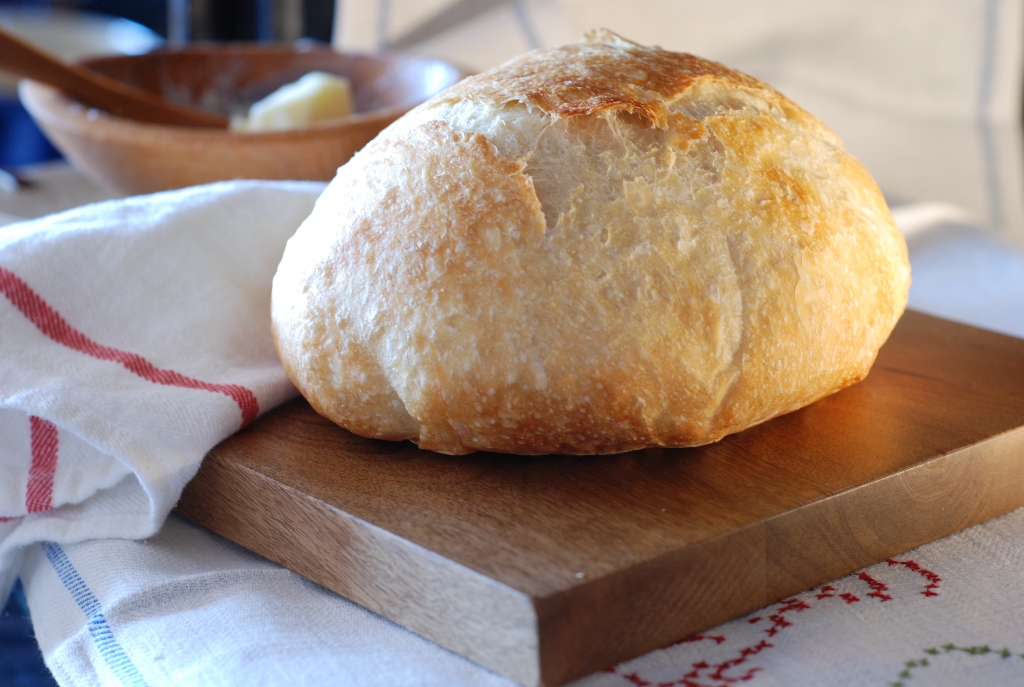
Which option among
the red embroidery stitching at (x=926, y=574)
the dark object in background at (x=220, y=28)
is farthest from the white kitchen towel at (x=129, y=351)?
the dark object in background at (x=220, y=28)

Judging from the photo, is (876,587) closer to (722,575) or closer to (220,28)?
(722,575)

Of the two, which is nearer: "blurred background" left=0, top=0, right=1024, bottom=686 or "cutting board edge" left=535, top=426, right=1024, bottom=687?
"cutting board edge" left=535, top=426, right=1024, bottom=687

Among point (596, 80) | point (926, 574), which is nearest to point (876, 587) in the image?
point (926, 574)

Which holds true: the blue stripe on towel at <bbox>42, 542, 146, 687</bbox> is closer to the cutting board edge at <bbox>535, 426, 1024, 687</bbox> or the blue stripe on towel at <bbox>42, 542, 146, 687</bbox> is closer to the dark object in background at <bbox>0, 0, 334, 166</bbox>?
the cutting board edge at <bbox>535, 426, 1024, 687</bbox>

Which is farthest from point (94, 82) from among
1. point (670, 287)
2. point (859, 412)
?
point (859, 412)

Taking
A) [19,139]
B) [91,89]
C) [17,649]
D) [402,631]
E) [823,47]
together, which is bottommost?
[17,649]

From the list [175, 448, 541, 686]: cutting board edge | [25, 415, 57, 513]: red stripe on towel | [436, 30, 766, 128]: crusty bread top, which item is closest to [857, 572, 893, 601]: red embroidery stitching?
[175, 448, 541, 686]: cutting board edge

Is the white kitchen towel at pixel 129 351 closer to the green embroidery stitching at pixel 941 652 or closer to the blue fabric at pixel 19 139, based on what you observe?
the green embroidery stitching at pixel 941 652
